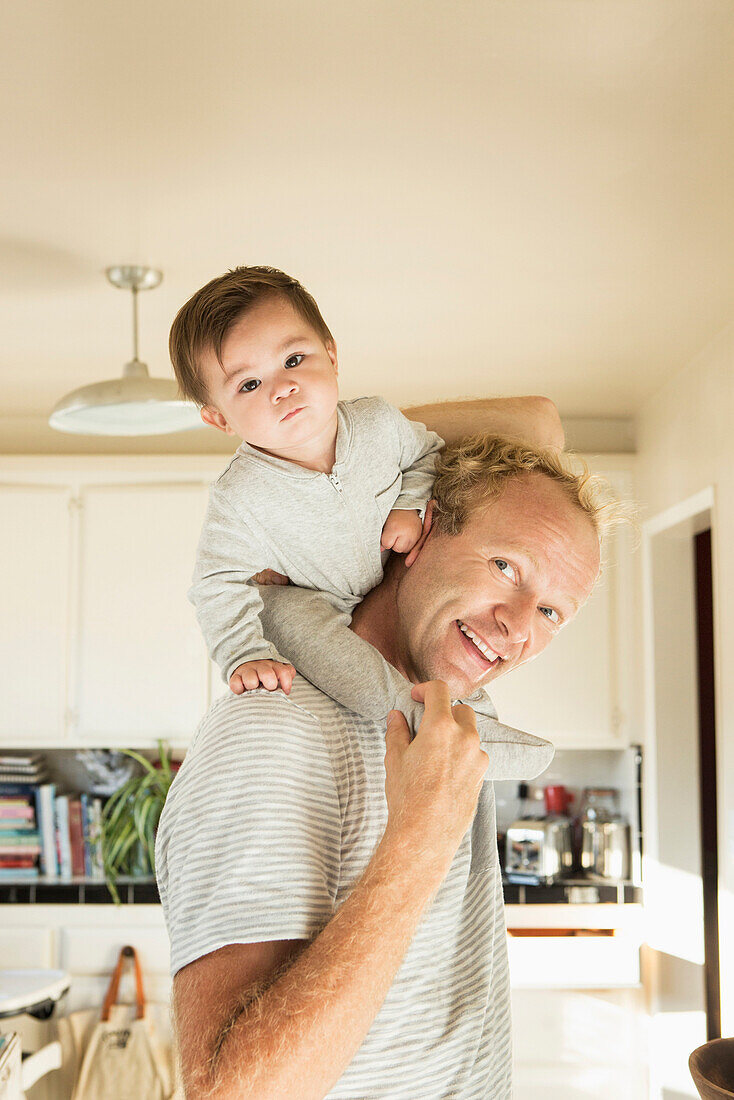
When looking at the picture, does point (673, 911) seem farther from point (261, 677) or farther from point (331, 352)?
point (261, 677)

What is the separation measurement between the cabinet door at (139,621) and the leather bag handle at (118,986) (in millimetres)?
877

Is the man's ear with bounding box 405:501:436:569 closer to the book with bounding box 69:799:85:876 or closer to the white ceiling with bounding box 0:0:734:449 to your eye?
the white ceiling with bounding box 0:0:734:449

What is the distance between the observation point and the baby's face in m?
1.24

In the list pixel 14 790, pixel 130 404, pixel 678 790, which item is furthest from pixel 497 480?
pixel 14 790

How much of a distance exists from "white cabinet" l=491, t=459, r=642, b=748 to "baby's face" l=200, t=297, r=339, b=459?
3.32 m

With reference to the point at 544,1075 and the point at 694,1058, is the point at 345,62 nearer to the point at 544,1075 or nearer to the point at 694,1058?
the point at 694,1058

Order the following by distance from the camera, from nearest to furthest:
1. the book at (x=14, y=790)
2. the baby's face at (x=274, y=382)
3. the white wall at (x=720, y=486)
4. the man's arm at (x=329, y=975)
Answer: the man's arm at (x=329, y=975)
the baby's face at (x=274, y=382)
the white wall at (x=720, y=486)
the book at (x=14, y=790)

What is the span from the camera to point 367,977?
79cm

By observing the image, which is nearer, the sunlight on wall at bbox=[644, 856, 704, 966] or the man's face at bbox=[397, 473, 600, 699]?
the man's face at bbox=[397, 473, 600, 699]

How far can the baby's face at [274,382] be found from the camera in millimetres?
1238

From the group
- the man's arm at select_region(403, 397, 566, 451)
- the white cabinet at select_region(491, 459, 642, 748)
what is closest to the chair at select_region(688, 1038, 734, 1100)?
the man's arm at select_region(403, 397, 566, 451)

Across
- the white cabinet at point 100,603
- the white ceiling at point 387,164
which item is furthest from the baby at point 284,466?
the white cabinet at point 100,603

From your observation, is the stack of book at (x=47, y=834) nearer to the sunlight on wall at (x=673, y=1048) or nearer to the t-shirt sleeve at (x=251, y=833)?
the sunlight on wall at (x=673, y=1048)

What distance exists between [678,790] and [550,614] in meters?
3.25
